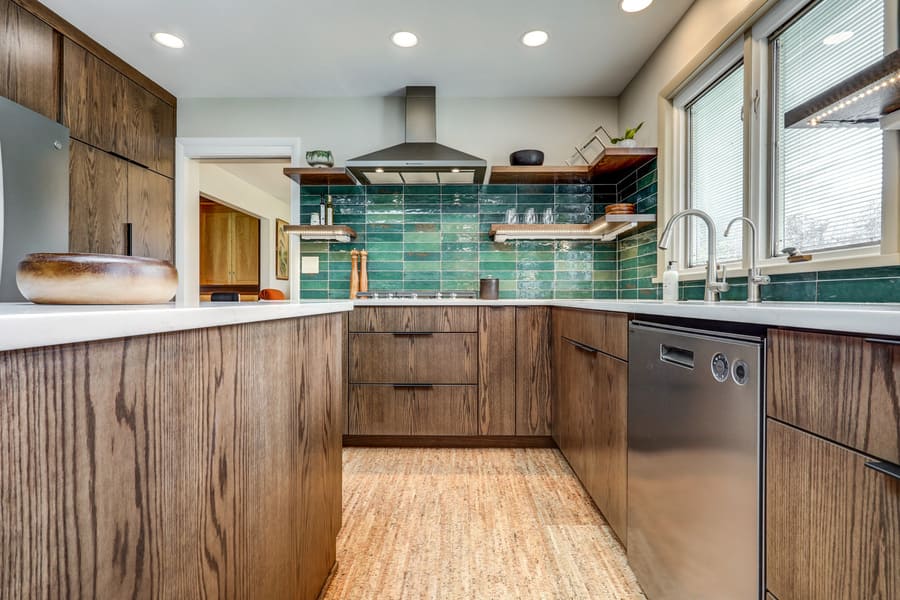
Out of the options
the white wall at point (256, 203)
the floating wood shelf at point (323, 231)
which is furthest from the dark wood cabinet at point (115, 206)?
the white wall at point (256, 203)

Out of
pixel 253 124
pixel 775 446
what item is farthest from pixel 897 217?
pixel 253 124

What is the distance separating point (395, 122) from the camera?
11.0 feet

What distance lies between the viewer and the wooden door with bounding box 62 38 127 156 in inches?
100

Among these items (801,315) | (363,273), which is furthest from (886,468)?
(363,273)

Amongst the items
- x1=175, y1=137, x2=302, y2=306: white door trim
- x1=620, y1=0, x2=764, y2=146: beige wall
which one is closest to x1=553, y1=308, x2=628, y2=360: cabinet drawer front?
x1=620, y1=0, x2=764, y2=146: beige wall

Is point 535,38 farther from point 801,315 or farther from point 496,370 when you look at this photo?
point 801,315

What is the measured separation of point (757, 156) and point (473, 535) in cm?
189

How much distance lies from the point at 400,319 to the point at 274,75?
1917 millimetres

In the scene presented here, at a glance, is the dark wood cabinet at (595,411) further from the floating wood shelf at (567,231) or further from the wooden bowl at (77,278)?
the wooden bowl at (77,278)

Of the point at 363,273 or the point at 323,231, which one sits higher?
the point at 323,231

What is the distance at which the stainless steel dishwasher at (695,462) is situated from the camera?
0.83 m

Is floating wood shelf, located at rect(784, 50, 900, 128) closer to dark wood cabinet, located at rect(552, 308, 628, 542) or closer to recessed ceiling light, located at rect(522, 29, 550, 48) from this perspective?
dark wood cabinet, located at rect(552, 308, 628, 542)

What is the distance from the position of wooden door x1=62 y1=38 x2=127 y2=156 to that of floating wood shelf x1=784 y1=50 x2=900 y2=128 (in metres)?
3.39

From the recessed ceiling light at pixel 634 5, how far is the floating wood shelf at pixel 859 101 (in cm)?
151
